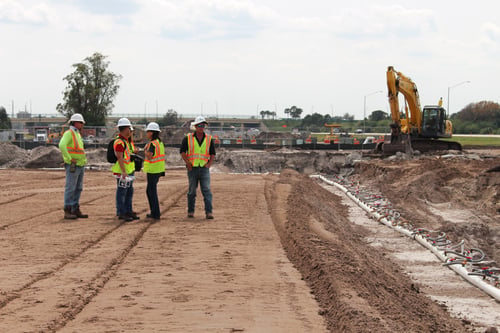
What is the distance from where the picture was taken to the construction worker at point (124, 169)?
1198 centimetres

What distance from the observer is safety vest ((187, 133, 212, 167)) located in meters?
12.4

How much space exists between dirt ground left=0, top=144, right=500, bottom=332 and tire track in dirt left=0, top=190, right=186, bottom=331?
0.01 m

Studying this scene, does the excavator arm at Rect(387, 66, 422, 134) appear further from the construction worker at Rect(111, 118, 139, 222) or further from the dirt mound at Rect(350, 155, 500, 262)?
the construction worker at Rect(111, 118, 139, 222)

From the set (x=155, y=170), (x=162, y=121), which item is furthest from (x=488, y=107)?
(x=155, y=170)

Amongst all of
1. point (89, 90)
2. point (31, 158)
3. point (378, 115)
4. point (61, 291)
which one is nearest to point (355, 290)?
point (61, 291)

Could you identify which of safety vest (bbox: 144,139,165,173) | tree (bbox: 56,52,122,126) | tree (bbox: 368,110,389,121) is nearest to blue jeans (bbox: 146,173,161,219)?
safety vest (bbox: 144,139,165,173)

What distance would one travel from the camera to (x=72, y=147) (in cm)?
1223

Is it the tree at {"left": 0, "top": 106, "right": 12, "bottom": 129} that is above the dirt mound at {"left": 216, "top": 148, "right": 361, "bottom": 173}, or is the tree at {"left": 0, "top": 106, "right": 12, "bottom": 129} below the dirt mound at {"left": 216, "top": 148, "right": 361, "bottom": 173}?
above

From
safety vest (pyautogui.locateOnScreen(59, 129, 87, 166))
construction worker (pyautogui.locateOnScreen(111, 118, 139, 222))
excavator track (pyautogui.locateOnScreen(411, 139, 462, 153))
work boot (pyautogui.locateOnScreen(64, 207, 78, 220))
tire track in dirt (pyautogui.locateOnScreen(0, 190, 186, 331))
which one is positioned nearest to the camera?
tire track in dirt (pyautogui.locateOnScreen(0, 190, 186, 331))

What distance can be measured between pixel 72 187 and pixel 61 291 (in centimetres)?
587

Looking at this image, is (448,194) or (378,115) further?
(378,115)

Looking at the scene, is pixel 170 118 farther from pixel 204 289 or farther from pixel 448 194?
pixel 204 289

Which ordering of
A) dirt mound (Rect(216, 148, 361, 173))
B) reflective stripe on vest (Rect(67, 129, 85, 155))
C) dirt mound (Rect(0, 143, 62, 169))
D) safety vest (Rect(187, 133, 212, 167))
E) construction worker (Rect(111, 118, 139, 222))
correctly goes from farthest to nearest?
dirt mound (Rect(216, 148, 361, 173)) < dirt mound (Rect(0, 143, 62, 169)) < safety vest (Rect(187, 133, 212, 167)) < reflective stripe on vest (Rect(67, 129, 85, 155)) < construction worker (Rect(111, 118, 139, 222))

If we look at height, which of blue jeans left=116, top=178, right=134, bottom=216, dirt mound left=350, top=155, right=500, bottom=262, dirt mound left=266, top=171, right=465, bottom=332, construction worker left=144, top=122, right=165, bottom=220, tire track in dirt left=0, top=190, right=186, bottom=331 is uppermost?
construction worker left=144, top=122, right=165, bottom=220
